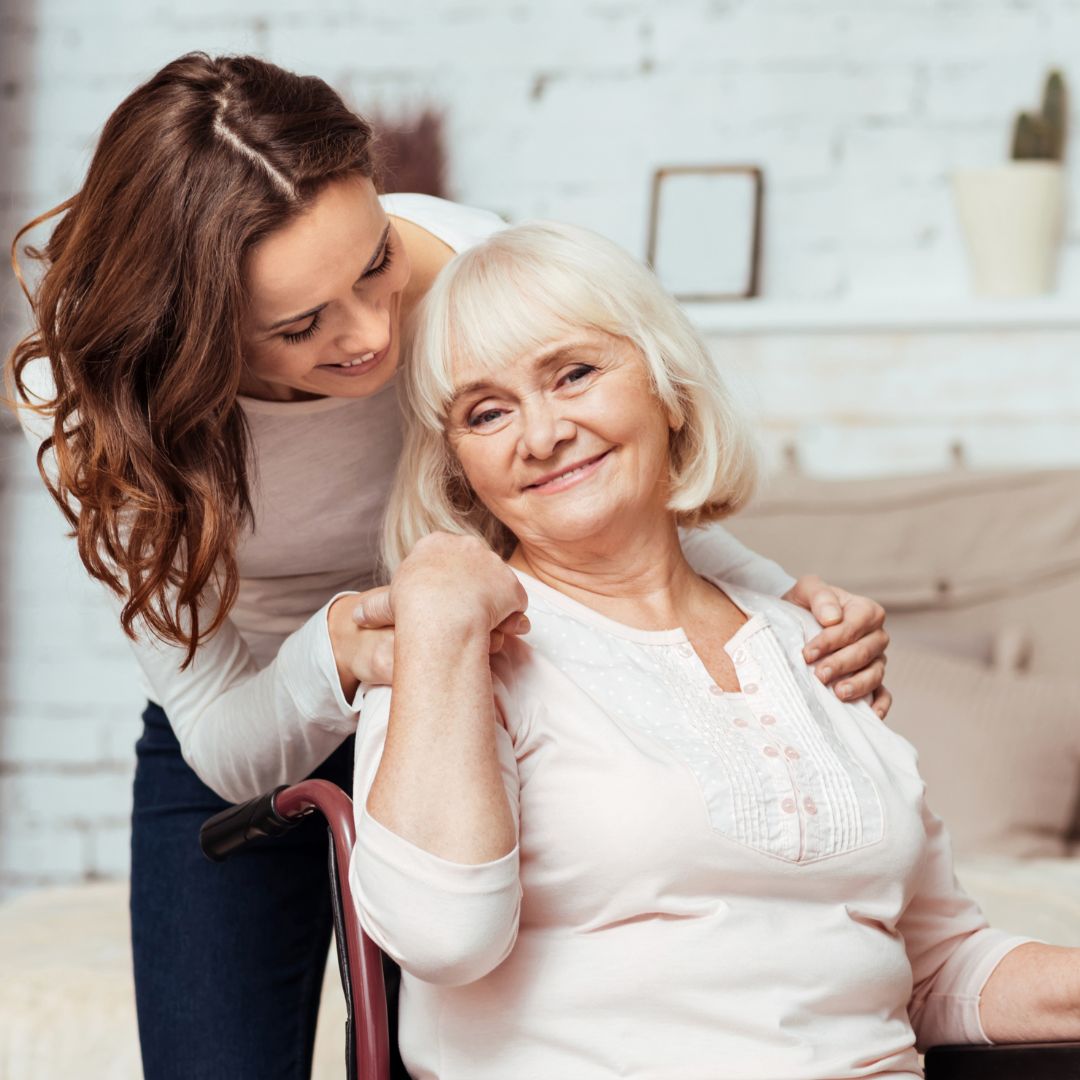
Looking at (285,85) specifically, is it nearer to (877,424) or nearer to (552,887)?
(552,887)

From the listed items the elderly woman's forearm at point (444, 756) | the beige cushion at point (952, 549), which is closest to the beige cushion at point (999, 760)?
the beige cushion at point (952, 549)

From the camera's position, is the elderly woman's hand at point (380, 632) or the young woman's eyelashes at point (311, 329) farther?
the young woman's eyelashes at point (311, 329)

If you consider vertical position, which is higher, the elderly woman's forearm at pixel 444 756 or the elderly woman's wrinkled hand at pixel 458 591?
the elderly woman's wrinkled hand at pixel 458 591

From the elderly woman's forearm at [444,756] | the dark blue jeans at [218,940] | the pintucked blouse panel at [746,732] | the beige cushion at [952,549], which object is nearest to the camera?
the elderly woman's forearm at [444,756]

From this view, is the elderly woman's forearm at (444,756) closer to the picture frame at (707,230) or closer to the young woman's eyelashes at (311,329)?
the young woman's eyelashes at (311,329)

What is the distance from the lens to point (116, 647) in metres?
3.38

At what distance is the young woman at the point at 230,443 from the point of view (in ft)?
4.16

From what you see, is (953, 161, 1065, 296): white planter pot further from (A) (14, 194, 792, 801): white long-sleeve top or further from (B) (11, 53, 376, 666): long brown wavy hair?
(B) (11, 53, 376, 666): long brown wavy hair

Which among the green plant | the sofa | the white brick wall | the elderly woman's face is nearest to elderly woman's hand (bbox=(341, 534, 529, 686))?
the elderly woman's face

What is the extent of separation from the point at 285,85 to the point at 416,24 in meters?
1.95

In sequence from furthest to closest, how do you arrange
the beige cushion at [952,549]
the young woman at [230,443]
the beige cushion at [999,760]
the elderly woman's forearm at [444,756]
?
1. the beige cushion at [952,549]
2. the beige cushion at [999,760]
3. the young woman at [230,443]
4. the elderly woman's forearm at [444,756]

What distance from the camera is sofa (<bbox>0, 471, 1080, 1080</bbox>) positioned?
6.14 feet

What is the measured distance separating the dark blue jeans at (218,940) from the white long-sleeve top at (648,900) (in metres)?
0.36

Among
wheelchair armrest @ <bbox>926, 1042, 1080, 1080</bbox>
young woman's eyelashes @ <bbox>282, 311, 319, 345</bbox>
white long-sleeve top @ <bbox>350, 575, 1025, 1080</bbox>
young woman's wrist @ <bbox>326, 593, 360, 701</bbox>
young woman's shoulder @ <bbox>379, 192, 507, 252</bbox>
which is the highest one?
young woman's shoulder @ <bbox>379, 192, 507, 252</bbox>
